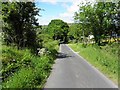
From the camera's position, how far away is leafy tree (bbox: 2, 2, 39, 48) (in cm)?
3484

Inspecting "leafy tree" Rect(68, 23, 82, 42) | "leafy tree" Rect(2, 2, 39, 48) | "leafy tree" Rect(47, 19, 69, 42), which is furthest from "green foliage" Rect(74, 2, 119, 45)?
"leafy tree" Rect(47, 19, 69, 42)

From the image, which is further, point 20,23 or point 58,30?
point 58,30

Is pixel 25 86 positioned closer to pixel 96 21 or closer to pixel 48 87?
pixel 48 87

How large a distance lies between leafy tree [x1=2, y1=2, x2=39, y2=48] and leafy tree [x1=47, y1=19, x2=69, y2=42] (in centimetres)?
9160

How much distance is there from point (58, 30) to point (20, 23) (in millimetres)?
99863

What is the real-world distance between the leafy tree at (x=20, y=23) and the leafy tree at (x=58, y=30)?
3606 inches

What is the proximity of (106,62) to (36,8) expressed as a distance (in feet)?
57.2

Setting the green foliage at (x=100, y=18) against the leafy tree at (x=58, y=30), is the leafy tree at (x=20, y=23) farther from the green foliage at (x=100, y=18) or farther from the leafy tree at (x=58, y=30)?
the leafy tree at (x=58, y=30)

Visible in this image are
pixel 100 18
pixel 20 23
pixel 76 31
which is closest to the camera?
pixel 20 23

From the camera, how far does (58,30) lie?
445 ft

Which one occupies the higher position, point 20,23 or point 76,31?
point 20,23

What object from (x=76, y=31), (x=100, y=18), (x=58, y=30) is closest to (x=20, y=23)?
(x=100, y=18)

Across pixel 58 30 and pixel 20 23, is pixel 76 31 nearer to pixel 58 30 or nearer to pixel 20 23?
pixel 20 23

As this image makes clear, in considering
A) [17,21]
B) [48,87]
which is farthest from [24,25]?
[48,87]
